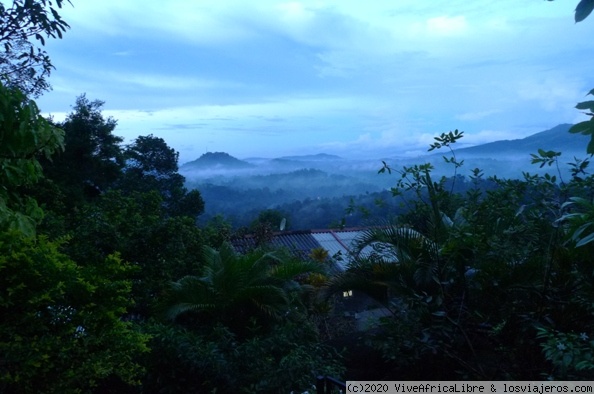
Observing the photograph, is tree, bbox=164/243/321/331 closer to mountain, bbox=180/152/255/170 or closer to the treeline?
the treeline

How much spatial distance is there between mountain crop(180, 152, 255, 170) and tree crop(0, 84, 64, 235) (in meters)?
40.6

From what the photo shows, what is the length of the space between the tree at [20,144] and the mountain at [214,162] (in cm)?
4059

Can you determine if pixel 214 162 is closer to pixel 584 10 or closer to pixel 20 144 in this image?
pixel 20 144

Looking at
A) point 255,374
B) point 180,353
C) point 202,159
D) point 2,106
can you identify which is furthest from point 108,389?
point 202,159

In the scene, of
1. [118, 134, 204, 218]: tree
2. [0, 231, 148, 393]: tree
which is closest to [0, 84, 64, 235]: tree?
[0, 231, 148, 393]: tree

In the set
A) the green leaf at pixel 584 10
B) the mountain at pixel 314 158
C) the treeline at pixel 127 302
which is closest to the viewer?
the green leaf at pixel 584 10

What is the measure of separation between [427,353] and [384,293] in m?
0.92

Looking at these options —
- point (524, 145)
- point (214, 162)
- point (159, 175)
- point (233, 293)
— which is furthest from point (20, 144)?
point (214, 162)

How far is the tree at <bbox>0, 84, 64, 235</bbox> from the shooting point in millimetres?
4262

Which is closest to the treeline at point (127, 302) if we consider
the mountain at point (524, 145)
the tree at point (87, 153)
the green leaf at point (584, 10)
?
the mountain at point (524, 145)

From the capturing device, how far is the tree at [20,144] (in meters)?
4.26

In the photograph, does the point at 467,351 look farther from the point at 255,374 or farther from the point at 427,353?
the point at 255,374

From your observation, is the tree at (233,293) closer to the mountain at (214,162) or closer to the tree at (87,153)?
the tree at (87,153)

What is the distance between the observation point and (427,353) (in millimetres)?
4910
